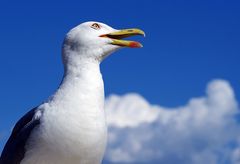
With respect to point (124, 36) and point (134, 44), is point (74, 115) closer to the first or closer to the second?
point (134, 44)

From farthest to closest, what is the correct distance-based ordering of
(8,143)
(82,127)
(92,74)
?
(8,143) < (92,74) < (82,127)

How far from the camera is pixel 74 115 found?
6.52 metres

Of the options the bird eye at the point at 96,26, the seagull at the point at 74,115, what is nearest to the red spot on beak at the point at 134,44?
the seagull at the point at 74,115

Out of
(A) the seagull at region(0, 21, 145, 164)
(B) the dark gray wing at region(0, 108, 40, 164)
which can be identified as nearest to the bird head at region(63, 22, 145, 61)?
(A) the seagull at region(0, 21, 145, 164)

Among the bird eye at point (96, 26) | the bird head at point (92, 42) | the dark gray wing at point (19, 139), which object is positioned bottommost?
the dark gray wing at point (19, 139)

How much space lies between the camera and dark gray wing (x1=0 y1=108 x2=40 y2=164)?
689 centimetres

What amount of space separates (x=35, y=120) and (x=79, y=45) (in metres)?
1.32

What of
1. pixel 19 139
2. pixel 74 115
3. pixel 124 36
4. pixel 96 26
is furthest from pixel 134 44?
pixel 19 139

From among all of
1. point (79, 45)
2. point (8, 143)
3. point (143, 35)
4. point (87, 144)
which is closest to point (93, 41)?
point (79, 45)

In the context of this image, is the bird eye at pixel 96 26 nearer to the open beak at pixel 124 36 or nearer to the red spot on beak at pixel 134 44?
the open beak at pixel 124 36

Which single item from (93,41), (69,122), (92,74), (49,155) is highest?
(93,41)

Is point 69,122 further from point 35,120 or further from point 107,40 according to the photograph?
point 107,40

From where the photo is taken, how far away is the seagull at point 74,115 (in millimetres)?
6465

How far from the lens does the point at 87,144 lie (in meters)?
6.49
